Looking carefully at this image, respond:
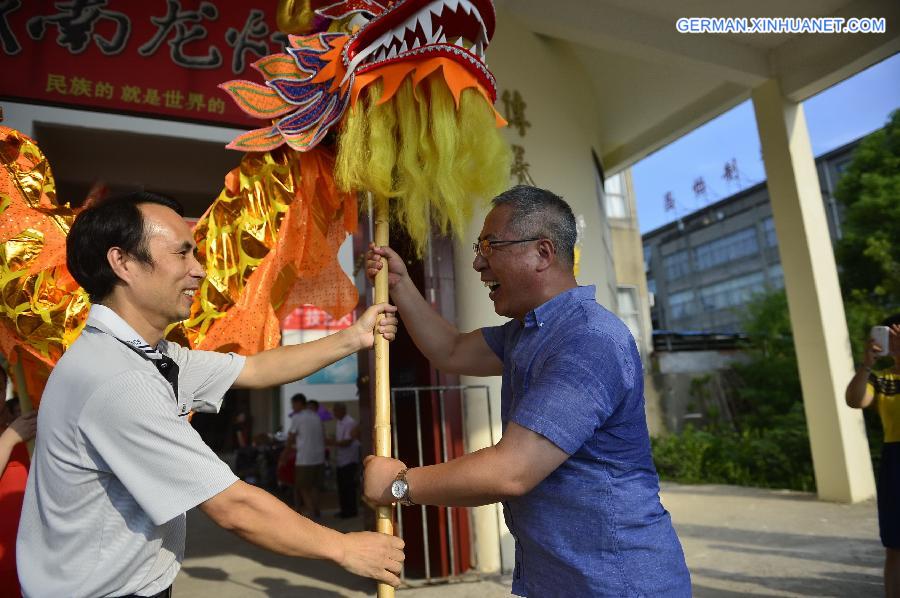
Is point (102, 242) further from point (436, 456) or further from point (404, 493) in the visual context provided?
point (436, 456)

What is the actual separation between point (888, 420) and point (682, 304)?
1042 inches

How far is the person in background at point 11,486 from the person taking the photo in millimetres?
1729

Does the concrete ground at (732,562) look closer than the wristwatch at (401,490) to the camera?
No

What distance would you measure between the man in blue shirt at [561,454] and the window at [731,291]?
81.1 feet

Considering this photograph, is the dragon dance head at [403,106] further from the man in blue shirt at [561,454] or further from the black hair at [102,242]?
the black hair at [102,242]

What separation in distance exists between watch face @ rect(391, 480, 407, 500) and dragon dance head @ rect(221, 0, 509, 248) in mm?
718

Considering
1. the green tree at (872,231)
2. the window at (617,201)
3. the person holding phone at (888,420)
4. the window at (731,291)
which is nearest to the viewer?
the person holding phone at (888,420)

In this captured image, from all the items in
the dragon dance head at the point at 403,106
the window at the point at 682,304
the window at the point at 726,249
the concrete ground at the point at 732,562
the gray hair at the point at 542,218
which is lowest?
the concrete ground at the point at 732,562

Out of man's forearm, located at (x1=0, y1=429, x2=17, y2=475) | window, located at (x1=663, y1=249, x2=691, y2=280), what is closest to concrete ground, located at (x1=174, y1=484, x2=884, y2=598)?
man's forearm, located at (x1=0, y1=429, x2=17, y2=475)

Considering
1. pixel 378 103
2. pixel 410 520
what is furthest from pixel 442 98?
pixel 410 520

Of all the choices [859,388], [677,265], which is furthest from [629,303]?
[677,265]

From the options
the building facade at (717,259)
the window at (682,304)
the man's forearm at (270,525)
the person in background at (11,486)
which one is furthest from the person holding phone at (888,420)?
the window at (682,304)

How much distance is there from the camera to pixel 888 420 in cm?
294

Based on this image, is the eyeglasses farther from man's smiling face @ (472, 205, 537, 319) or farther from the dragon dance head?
the dragon dance head
